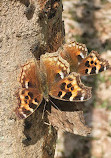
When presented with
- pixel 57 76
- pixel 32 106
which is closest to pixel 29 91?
pixel 32 106

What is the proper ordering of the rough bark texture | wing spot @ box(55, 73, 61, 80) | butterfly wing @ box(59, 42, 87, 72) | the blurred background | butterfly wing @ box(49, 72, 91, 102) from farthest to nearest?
the blurred background, butterfly wing @ box(59, 42, 87, 72), wing spot @ box(55, 73, 61, 80), butterfly wing @ box(49, 72, 91, 102), the rough bark texture

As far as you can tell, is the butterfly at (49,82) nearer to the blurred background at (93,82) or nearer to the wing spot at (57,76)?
the wing spot at (57,76)

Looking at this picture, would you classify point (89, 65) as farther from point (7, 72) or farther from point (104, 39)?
point (104, 39)

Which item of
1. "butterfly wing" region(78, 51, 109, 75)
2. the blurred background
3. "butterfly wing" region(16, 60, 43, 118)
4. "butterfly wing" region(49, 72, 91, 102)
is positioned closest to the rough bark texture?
"butterfly wing" region(16, 60, 43, 118)

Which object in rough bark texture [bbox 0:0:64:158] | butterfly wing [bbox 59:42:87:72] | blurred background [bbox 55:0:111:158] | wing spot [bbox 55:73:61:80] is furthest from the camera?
blurred background [bbox 55:0:111:158]

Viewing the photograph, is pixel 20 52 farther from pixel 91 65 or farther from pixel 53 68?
pixel 91 65

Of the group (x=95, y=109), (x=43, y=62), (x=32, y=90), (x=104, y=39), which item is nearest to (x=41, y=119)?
(x=32, y=90)

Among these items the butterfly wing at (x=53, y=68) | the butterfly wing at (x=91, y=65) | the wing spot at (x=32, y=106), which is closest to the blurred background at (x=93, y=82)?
the butterfly wing at (x=91, y=65)

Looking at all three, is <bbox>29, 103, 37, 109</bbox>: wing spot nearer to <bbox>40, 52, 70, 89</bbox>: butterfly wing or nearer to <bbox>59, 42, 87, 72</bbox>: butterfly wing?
<bbox>40, 52, 70, 89</bbox>: butterfly wing
